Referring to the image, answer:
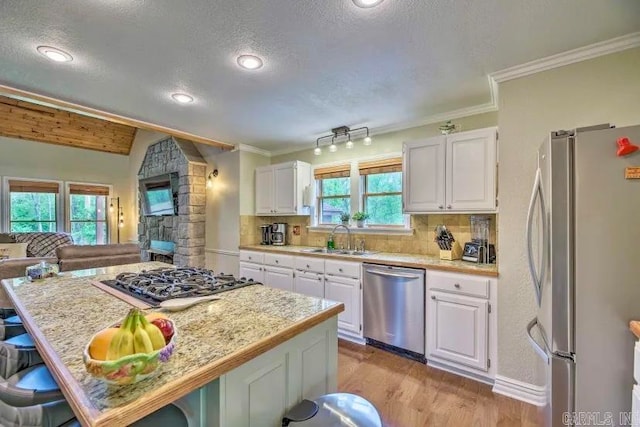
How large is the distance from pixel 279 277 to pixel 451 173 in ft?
7.88

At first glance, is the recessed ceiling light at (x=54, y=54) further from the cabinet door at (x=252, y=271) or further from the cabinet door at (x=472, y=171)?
the cabinet door at (x=472, y=171)

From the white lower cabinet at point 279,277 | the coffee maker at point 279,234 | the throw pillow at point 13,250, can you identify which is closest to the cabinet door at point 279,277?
the white lower cabinet at point 279,277

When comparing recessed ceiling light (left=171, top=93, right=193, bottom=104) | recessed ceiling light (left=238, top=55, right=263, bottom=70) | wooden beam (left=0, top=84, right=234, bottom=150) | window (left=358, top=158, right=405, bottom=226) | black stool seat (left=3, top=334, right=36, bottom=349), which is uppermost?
recessed ceiling light (left=171, top=93, right=193, bottom=104)

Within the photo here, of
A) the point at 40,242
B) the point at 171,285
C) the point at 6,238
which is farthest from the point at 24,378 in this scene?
the point at 6,238

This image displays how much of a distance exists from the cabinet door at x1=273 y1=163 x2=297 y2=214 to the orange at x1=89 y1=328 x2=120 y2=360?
132 inches

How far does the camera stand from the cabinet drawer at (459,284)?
232 centimetres

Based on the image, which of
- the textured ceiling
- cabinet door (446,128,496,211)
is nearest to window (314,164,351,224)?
the textured ceiling

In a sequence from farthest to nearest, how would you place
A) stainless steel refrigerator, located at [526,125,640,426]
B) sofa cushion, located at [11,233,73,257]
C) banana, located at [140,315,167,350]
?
sofa cushion, located at [11,233,73,257], stainless steel refrigerator, located at [526,125,640,426], banana, located at [140,315,167,350]

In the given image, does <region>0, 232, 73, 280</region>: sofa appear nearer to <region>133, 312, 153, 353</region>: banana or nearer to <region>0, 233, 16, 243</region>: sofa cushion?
<region>0, 233, 16, 243</region>: sofa cushion

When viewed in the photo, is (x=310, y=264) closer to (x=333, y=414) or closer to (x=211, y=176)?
(x=333, y=414)

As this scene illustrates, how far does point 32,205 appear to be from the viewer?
5984mm

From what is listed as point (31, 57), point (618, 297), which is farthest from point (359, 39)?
point (31, 57)

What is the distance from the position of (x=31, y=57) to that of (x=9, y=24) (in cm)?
42

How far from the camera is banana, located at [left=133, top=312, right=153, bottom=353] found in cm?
77
